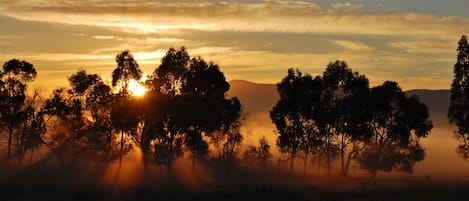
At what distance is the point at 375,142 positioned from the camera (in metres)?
99.1

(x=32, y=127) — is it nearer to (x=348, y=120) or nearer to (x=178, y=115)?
(x=178, y=115)

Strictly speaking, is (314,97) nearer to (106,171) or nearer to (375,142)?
(375,142)

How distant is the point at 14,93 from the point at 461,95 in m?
61.9

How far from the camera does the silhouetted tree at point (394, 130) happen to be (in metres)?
97.9

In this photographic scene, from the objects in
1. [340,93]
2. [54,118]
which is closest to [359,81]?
[340,93]

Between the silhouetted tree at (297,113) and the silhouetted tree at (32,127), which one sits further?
the silhouetted tree at (297,113)

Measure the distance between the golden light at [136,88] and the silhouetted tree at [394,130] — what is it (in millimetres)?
33092

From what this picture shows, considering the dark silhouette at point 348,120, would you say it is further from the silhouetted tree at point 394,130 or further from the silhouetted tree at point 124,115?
the silhouetted tree at point 124,115

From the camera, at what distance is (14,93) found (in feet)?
319

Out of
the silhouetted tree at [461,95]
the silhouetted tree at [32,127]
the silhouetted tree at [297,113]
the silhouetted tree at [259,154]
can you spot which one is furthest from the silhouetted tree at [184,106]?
the silhouetted tree at [461,95]

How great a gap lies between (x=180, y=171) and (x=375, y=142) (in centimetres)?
2869

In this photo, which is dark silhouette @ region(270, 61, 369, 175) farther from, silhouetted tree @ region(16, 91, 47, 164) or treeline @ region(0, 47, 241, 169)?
silhouetted tree @ region(16, 91, 47, 164)

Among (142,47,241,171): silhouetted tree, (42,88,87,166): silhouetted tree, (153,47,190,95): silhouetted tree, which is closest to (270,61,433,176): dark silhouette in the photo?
(142,47,241,171): silhouetted tree

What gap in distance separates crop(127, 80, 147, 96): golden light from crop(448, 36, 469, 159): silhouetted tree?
42.6m
